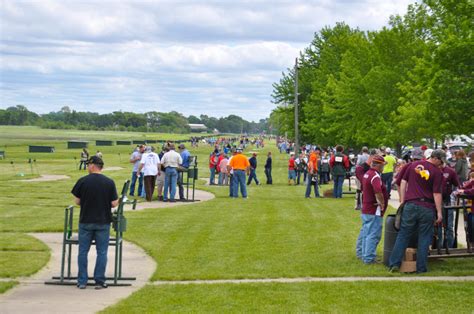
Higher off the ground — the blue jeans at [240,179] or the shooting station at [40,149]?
the blue jeans at [240,179]

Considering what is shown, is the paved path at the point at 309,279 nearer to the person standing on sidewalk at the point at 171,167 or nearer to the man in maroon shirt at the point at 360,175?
the man in maroon shirt at the point at 360,175

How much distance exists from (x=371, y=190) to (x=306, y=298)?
3262mm

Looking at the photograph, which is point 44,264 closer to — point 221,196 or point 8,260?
point 8,260

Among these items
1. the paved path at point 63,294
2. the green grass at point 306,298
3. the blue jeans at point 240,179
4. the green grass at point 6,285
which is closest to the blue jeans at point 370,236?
the green grass at point 306,298

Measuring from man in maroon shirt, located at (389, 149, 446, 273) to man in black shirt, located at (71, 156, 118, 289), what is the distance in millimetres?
4336

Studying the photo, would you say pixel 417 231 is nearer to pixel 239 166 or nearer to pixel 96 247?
pixel 96 247

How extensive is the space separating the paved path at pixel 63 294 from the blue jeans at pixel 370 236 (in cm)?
342

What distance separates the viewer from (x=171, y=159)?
25.3 metres

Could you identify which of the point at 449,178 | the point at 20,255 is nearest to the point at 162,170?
the point at 20,255

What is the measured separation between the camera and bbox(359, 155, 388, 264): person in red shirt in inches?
508

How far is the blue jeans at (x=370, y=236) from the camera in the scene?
13.0 meters

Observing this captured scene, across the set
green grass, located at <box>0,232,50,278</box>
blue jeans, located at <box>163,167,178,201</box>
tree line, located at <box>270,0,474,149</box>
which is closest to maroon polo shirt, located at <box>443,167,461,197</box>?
green grass, located at <box>0,232,50,278</box>

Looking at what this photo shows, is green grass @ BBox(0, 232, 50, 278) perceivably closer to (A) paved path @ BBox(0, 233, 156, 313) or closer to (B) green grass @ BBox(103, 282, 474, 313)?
(A) paved path @ BBox(0, 233, 156, 313)

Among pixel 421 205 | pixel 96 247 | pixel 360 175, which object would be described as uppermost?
pixel 360 175
